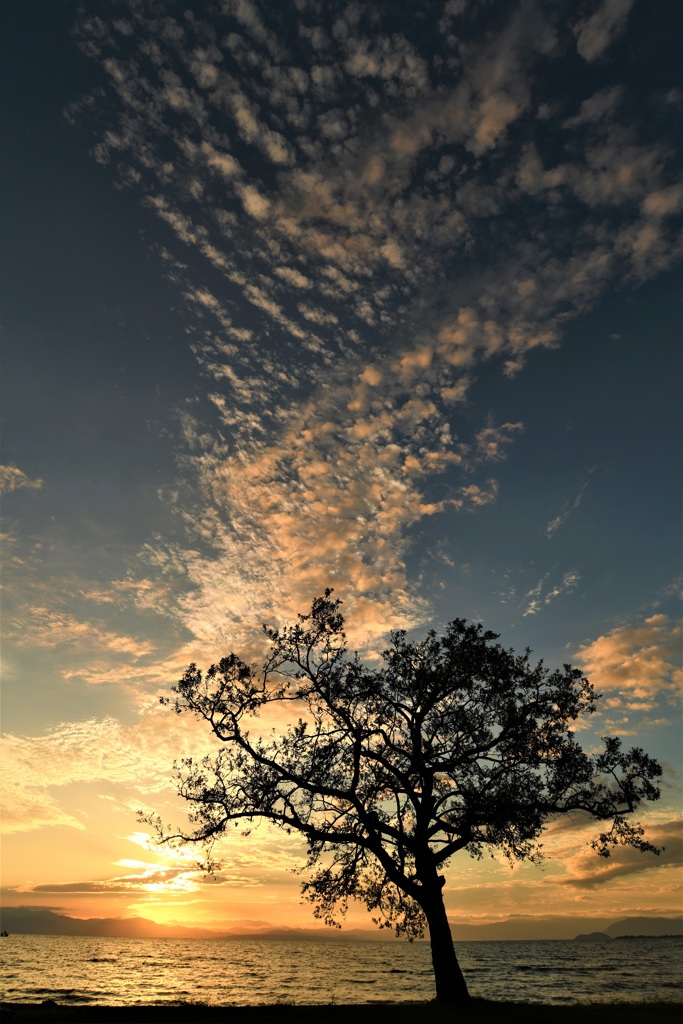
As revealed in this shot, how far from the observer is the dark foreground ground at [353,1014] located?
21.1 meters

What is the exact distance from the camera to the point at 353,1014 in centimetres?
2314

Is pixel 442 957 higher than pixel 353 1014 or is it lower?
higher

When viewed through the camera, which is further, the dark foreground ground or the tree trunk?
the tree trunk

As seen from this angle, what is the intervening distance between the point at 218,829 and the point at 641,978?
74.4 metres

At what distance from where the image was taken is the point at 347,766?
29.1 metres

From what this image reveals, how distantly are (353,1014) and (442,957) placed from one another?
5272 mm

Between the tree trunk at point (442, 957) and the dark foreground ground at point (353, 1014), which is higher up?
the tree trunk at point (442, 957)

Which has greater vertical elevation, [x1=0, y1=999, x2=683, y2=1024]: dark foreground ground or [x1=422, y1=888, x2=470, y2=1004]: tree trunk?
[x1=422, y1=888, x2=470, y2=1004]: tree trunk

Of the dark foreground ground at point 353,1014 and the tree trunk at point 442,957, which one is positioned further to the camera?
the tree trunk at point 442,957

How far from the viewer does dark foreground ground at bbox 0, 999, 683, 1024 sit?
21078mm

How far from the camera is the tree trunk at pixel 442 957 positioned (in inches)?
1010

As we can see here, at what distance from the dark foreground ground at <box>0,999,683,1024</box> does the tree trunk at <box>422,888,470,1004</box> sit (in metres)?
0.76

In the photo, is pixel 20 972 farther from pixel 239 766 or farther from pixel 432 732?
pixel 432 732

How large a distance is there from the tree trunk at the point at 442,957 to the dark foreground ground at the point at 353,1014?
2.50ft
